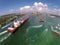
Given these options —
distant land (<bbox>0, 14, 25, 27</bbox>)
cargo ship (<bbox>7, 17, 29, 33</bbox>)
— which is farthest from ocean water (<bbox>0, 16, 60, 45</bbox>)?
distant land (<bbox>0, 14, 25, 27</bbox>)

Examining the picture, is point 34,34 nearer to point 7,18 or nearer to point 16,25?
point 16,25

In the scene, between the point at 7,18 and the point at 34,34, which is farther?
the point at 7,18

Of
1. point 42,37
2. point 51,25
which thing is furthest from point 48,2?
point 42,37

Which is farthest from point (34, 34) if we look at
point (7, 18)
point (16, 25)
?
point (7, 18)

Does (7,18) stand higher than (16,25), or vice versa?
(7,18)

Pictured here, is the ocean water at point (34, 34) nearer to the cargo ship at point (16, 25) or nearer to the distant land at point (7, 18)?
the cargo ship at point (16, 25)

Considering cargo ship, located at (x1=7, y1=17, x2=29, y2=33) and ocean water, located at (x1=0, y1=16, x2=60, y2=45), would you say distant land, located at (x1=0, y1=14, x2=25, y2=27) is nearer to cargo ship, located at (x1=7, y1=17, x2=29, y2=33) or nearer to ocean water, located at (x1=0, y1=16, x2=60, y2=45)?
cargo ship, located at (x1=7, y1=17, x2=29, y2=33)

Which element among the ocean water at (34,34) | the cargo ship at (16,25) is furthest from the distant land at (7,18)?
the ocean water at (34,34)

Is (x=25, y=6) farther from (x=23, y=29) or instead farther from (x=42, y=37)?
(x=42, y=37)
